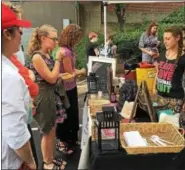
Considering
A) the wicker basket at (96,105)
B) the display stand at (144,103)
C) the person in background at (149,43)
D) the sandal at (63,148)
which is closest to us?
the display stand at (144,103)

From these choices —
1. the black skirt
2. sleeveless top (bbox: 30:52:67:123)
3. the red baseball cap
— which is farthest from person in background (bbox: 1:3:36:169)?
the black skirt

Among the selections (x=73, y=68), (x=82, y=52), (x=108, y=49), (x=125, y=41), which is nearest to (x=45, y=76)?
(x=73, y=68)

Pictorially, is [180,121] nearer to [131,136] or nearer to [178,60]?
[131,136]

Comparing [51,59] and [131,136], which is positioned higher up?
[51,59]

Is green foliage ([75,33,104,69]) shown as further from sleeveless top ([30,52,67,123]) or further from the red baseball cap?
the red baseball cap

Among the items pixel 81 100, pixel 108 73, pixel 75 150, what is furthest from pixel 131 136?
pixel 81 100

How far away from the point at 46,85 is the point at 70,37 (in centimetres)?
44

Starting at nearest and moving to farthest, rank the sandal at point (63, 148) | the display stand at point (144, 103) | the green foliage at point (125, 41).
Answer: the display stand at point (144, 103) < the green foliage at point (125, 41) < the sandal at point (63, 148)

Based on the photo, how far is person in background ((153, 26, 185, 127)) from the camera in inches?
68.2

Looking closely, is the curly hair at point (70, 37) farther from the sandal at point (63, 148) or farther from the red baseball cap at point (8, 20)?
the red baseball cap at point (8, 20)

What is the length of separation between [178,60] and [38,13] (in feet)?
2.50

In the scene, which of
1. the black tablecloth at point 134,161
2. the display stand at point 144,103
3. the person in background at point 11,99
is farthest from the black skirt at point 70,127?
the person in background at point 11,99

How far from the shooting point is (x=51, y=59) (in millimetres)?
1823

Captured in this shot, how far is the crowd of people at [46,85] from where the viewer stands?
2.81ft
